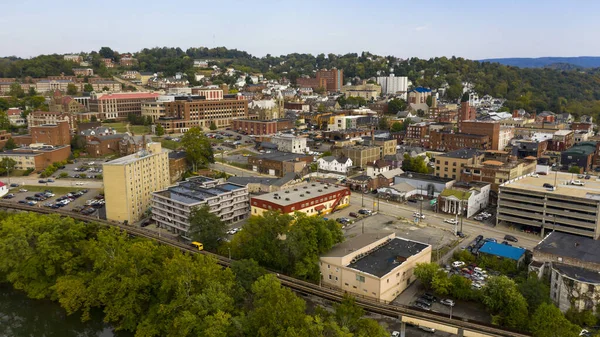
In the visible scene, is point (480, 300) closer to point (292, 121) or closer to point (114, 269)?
point (114, 269)

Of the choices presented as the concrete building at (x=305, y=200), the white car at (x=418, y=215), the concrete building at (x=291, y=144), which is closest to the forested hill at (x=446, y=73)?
the concrete building at (x=291, y=144)

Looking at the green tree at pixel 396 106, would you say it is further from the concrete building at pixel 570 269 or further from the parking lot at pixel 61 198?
the concrete building at pixel 570 269

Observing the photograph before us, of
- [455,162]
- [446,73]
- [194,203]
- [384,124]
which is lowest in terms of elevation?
[194,203]

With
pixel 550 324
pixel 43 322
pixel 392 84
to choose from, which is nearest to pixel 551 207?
pixel 550 324

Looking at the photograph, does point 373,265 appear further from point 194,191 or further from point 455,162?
point 455,162

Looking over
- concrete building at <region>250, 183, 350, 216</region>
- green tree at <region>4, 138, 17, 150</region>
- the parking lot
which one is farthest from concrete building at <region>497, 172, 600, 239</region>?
green tree at <region>4, 138, 17, 150</region>

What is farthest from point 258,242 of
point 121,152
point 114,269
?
point 121,152
